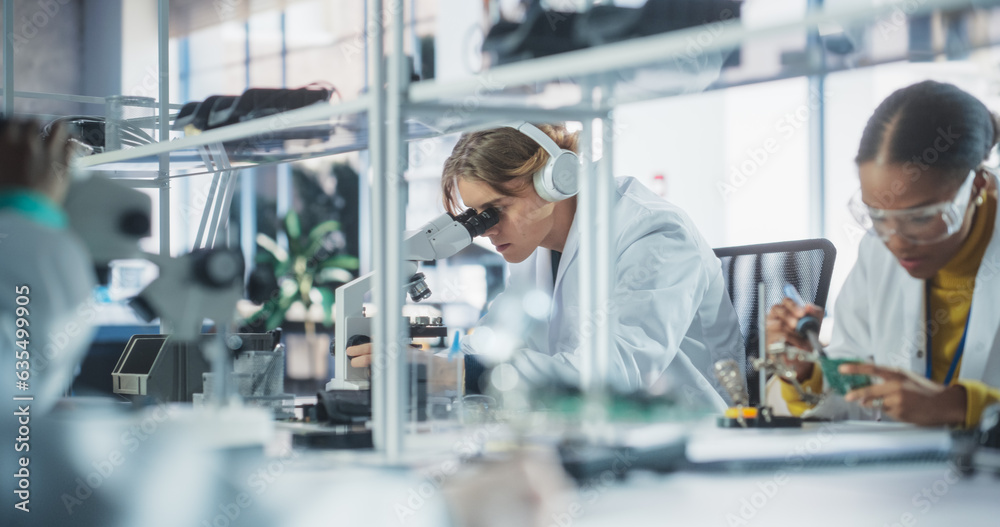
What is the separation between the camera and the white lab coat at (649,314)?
1957 mm

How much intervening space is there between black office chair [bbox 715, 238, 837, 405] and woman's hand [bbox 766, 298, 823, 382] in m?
0.52

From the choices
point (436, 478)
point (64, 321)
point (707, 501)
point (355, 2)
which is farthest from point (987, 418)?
point (355, 2)

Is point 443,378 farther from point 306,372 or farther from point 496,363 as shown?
point 306,372

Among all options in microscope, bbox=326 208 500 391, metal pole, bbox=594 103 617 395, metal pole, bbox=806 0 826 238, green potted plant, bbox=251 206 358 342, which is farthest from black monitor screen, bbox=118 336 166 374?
green potted plant, bbox=251 206 358 342

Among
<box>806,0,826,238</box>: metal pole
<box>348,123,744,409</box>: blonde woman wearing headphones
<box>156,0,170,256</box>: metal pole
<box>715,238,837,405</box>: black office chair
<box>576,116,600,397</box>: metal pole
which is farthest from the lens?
<box>806,0,826,238</box>: metal pole

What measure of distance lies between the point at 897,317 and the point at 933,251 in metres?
0.20

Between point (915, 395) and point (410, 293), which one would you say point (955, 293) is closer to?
Answer: point (915, 395)

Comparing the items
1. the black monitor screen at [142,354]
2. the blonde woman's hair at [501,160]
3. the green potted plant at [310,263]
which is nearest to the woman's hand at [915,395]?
the blonde woman's hair at [501,160]

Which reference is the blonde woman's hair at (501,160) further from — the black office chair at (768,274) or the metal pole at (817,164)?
the metal pole at (817,164)

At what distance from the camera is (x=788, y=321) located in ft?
4.93

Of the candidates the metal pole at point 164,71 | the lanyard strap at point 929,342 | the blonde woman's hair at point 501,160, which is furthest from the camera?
the metal pole at point 164,71

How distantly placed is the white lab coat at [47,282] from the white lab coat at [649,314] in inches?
31.0

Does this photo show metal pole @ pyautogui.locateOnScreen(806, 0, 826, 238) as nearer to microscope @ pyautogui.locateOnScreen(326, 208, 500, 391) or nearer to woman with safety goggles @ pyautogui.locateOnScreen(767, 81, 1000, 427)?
woman with safety goggles @ pyautogui.locateOnScreen(767, 81, 1000, 427)

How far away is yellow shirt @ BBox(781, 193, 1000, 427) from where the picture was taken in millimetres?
1584
